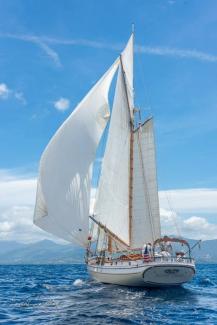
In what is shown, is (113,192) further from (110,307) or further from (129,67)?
(110,307)

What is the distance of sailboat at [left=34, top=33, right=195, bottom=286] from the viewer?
3919 centimetres

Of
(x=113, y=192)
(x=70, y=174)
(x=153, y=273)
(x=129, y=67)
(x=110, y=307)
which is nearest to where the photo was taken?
(x=110, y=307)

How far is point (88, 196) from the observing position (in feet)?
137

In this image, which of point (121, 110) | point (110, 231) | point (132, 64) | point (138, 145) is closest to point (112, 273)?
point (110, 231)

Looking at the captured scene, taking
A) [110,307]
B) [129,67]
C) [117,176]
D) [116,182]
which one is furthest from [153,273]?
[129,67]

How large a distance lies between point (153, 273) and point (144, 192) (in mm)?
10597

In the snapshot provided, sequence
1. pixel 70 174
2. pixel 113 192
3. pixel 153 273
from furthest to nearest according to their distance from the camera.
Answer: pixel 113 192, pixel 70 174, pixel 153 273

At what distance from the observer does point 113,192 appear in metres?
45.4

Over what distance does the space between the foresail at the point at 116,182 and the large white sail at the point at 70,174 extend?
132 inches

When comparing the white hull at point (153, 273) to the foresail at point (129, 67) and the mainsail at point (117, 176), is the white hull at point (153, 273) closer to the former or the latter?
the mainsail at point (117, 176)

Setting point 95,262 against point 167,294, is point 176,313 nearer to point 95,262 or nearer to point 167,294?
point 167,294

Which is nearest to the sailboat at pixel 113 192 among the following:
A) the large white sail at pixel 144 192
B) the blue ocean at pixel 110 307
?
the large white sail at pixel 144 192

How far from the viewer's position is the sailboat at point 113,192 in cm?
3919

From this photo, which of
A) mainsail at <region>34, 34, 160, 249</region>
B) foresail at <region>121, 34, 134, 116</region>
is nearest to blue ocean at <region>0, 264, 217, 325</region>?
mainsail at <region>34, 34, 160, 249</region>
